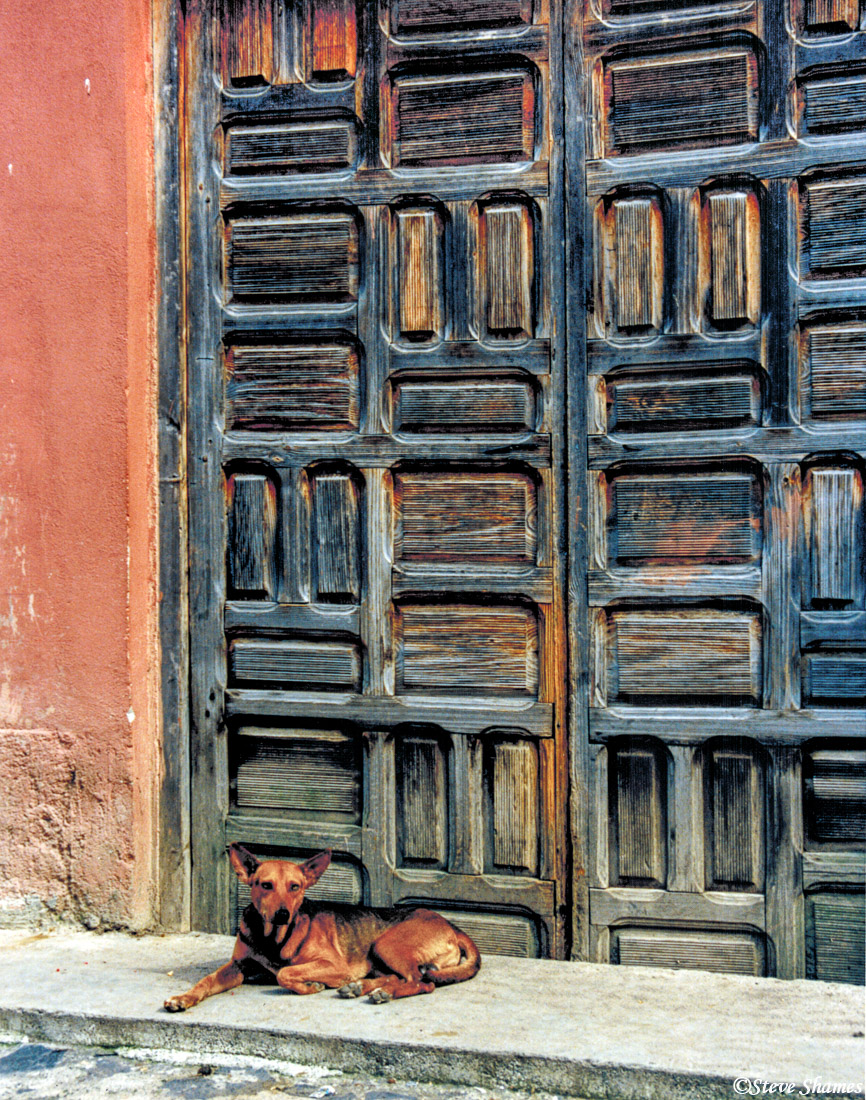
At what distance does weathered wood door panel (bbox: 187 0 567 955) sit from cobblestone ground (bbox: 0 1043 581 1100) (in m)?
0.77

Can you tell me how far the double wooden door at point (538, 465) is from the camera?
3.04m

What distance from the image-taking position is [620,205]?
3174 millimetres

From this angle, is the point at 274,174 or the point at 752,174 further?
the point at 274,174

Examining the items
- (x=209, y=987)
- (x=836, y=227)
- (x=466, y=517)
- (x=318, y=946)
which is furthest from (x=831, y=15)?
(x=209, y=987)

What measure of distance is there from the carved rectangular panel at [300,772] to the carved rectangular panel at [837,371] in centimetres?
190

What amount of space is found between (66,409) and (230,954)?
194 centimetres

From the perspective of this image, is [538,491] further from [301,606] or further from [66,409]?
[66,409]

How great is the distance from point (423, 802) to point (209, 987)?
88cm

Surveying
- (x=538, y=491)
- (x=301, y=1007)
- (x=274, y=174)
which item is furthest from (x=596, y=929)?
(x=274, y=174)

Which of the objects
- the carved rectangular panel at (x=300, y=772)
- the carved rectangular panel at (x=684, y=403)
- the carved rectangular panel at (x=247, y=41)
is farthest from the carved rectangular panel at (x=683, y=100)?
the carved rectangular panel at (x=300, y=772)

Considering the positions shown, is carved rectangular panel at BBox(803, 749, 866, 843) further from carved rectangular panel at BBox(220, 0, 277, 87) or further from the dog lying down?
carved rectangular panel at BBox(220, 0, 277, 87)

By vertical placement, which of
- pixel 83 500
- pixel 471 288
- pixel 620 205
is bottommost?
pixel 83 500

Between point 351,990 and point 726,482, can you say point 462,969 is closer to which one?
point 351,990

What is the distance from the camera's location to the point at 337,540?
3344 millimetres
